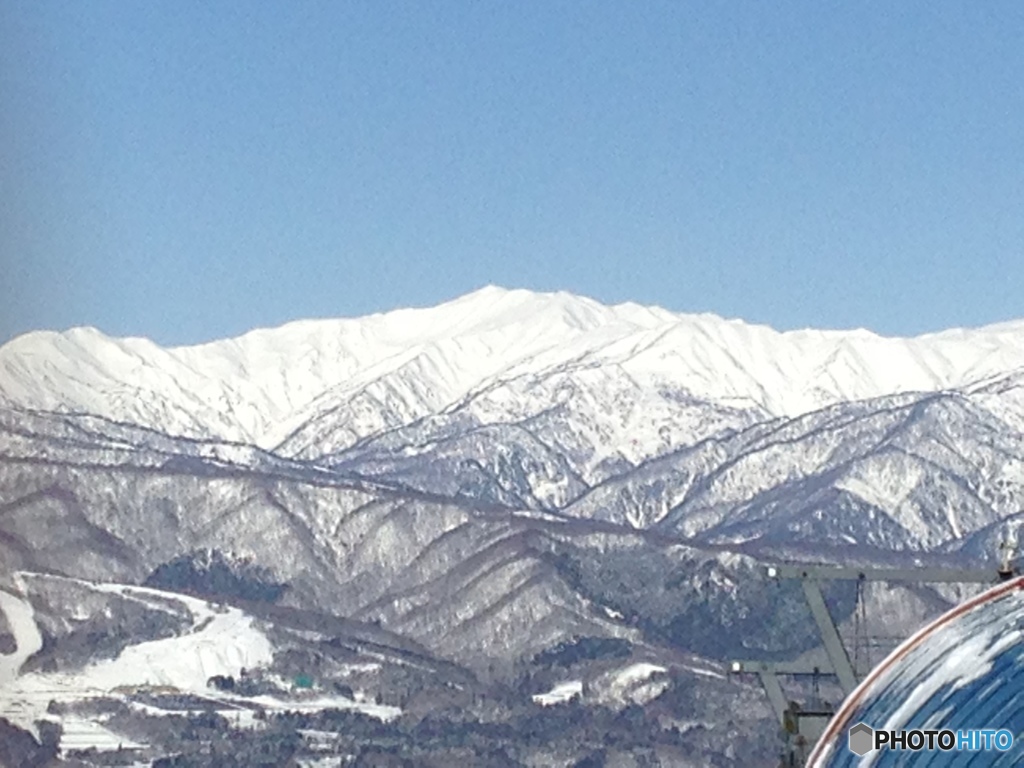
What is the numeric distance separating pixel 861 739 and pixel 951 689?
1.92 m

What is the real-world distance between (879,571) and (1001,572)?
584 cm

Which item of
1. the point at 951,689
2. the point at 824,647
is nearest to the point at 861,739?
the point at 951,689

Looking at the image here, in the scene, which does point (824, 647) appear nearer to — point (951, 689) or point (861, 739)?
point (861, 739)

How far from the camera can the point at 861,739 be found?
34.1m

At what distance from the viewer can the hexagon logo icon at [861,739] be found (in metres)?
33.9

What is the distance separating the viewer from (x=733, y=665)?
42031 millimetres

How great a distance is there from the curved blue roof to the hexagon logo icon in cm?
9

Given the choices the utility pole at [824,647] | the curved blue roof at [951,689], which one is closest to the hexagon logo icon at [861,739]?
the curved blue roof at [951,689]

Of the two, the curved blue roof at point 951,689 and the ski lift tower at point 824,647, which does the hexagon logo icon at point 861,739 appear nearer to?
the curved blue roof at point 951,689

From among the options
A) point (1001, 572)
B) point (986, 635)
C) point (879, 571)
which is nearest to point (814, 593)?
point (879, 571)

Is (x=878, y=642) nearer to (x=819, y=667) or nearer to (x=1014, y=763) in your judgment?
(x=819, y=667)

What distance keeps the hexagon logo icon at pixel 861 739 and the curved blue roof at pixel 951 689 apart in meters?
0.09

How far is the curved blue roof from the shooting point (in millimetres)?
31547

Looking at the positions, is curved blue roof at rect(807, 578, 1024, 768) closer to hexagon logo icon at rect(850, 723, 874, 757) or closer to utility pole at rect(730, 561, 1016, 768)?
hexagon logo icon at rect(850, 723, 874, 757)
